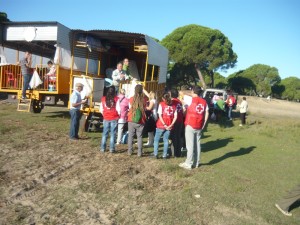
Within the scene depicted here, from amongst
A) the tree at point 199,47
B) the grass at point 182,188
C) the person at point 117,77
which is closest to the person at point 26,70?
the grass at point 182,188

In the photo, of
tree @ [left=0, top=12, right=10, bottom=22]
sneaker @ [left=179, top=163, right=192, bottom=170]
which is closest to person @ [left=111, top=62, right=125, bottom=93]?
sneaker @ [left=179, top=163, right=192, bottom=170]

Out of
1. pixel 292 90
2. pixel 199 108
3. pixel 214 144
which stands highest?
pixel 292 90

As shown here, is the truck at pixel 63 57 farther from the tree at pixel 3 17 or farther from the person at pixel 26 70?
the tree at pixel 3 17

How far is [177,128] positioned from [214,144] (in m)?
3.01

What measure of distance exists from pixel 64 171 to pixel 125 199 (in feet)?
5.63

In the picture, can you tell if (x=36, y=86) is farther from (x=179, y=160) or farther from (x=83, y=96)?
(x=179, y=160)

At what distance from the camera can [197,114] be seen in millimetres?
6586

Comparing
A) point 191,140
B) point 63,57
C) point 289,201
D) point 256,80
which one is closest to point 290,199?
point 289,201

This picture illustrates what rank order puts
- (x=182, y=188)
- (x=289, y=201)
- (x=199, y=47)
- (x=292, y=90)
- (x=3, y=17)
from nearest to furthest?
(x=289, y=201), (x=182, y=188), (x=3, y=17), (x=199, y=47), (x=292, y=90)

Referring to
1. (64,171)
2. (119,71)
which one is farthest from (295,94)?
(64,171)

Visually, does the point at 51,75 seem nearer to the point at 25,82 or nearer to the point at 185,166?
the point at 25,82

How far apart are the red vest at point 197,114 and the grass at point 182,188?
107 centimetres

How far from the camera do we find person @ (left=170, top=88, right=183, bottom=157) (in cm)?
756

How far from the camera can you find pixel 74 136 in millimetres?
8867
